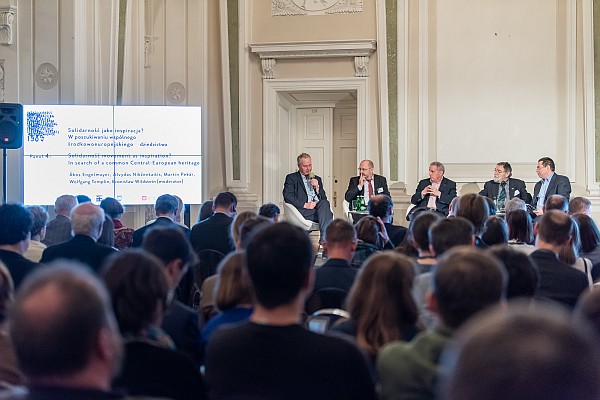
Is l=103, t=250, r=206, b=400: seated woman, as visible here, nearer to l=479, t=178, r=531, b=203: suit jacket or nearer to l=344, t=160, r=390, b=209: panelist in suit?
l=344, t=160, r=390, b=209: panelist in suit

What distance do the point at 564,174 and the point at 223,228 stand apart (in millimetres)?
5353

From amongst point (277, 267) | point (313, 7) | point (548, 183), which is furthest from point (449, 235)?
point (313, 7)

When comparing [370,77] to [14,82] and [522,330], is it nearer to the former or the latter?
[14,82]

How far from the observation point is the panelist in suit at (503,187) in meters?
8.49

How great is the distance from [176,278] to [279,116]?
23.7 ft

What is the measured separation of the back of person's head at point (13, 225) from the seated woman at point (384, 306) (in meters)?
2.03

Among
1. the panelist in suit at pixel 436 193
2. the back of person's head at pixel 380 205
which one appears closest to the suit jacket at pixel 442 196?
the panelist in suit at pixel 436 193

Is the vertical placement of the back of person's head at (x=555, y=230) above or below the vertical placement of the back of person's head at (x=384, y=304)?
above

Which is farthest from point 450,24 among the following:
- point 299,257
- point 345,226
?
point 299,257

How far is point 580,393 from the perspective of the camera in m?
0.75

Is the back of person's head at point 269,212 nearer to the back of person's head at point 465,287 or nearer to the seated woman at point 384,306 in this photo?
the seated woman at point 384,306

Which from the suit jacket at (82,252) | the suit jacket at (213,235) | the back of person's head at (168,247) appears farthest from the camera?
the suit jacket at (213,235)

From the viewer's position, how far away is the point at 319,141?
35.0ft

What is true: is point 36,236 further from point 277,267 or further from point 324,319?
point 277,267
